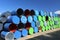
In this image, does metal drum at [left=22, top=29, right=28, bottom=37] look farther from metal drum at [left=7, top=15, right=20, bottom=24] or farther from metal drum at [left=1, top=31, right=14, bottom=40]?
metal drum at [left=1, top=31, right=14, bottom=40]

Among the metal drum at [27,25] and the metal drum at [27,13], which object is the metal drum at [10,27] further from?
the metal drum at [27,13]

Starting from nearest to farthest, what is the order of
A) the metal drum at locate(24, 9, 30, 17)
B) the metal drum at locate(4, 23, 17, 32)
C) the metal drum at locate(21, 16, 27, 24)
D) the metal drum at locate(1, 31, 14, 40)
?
1. the metal drum at locate(1, 31, 14, 40)
2. the metal drum at locate(4, 23, 17, 32)
3. the metal drum at locate(21, 16, 27, 24)
4. the metal drum at locate(24, 9, 30, 17)

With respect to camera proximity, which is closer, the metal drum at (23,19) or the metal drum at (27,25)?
the metal drum at (23,19)

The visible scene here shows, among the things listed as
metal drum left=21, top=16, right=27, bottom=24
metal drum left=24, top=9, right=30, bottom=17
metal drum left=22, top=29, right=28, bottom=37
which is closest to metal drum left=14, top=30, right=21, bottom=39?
metal drum left=22, top=29, right=28, bottom=37

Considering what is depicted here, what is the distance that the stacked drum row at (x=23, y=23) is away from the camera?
5.42 meters

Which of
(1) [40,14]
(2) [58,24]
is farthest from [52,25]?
(1) [40,14]

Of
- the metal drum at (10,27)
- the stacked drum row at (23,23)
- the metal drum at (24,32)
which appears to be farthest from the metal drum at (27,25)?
the metal drum at (10,27)

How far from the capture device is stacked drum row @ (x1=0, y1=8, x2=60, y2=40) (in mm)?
5418

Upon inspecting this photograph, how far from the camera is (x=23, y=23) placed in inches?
241

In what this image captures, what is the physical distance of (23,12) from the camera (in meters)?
6.24

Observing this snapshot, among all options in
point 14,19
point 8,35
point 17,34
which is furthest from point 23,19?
point 8,35

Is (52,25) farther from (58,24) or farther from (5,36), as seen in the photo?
(5,36)

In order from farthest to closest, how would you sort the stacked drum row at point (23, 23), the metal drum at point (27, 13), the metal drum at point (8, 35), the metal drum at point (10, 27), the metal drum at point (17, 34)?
the metal drum at point (27, 13) → the metal drum at point (17, 34) → the stacked drum row at point (23, 23) → the metal drum at point (10, 27) → the metal drum at point (8, 35)

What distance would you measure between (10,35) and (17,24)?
0.82 meters
